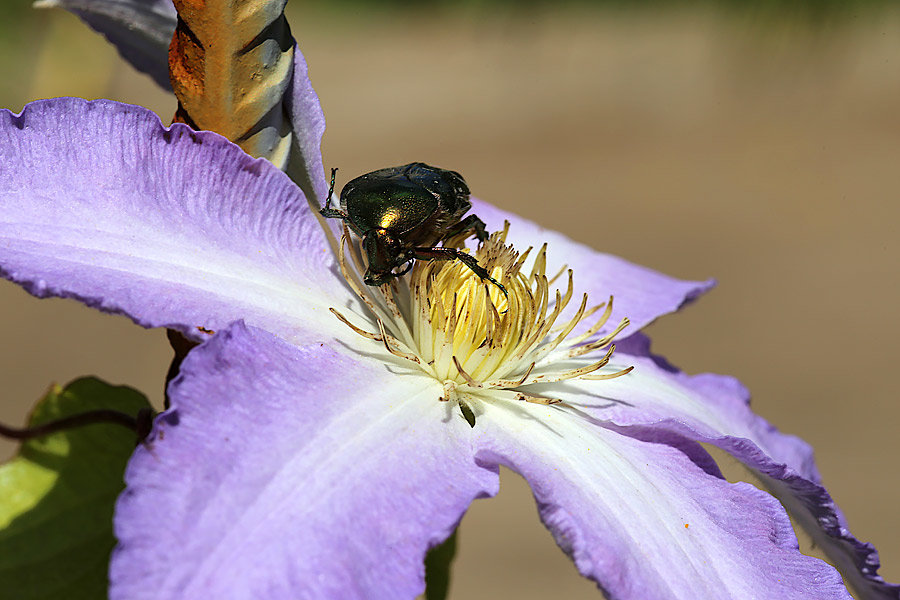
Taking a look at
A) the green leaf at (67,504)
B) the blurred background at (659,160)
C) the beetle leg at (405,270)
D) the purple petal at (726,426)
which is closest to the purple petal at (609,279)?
the purple petal at (726,426)

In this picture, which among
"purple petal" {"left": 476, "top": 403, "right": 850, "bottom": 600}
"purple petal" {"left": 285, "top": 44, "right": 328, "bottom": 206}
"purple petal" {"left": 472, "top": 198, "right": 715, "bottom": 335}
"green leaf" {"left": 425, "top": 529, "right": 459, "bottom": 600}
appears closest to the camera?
"purple petal" {"left": 476, "top": 403, "right": 850, "bottom": 600}

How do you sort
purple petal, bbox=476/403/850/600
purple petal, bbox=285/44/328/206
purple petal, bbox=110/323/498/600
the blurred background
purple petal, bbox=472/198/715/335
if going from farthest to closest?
the blurred background < purple petal, bbox=472/198/715/335 < purple petal, bbox=285/44/328/206 < purple petal, bbox=476/403/850/600 < purple petal, bbox=110/323/498/600

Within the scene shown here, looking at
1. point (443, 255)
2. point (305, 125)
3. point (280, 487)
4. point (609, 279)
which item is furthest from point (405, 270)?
point (609, 279)

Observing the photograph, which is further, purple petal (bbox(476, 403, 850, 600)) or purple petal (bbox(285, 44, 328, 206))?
purple petal (bbox(285, 44, 328, 206))

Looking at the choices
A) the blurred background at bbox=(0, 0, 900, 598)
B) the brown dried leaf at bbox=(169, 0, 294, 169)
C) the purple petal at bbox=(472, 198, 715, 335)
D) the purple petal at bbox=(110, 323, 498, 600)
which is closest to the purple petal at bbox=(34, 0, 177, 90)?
the brown dried leaf at bbox=(169, 0, 294, 169)

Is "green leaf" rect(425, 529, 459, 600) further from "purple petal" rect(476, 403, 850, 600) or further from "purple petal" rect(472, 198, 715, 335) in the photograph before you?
"purple petal" rect(472, 198, 715, 335)

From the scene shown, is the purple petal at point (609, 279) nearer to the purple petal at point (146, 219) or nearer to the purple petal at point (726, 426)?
the purple petal at point (726, 426)
